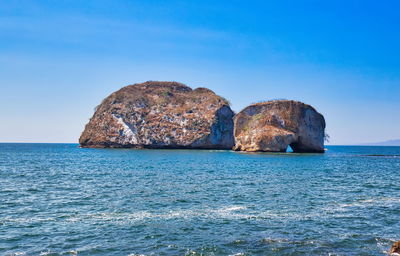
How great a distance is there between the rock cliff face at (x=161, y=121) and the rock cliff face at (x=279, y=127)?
86.1 feet

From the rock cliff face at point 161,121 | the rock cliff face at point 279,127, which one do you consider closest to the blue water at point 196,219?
the rock cliff face at point 279,127

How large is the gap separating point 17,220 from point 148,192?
10827mm

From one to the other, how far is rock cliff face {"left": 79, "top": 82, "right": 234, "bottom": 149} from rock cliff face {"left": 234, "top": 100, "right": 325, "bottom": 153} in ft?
86.1

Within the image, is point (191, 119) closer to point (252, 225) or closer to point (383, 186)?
point (383, 186)

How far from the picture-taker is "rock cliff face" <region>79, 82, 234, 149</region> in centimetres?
12631

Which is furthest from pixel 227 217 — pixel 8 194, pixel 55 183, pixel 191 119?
pixel 191 119

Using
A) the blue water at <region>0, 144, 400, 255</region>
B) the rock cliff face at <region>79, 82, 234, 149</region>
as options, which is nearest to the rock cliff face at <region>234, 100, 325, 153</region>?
the rock cliff face at <region>79, 82, 234, 149</region>

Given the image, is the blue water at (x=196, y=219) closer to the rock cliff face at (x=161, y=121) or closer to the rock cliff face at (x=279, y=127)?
the rock cliff face at (x=279, y=127)

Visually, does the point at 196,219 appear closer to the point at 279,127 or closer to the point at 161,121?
the point at 279,127

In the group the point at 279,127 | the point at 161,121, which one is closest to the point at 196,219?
the point at 279,127

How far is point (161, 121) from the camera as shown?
5143 inches

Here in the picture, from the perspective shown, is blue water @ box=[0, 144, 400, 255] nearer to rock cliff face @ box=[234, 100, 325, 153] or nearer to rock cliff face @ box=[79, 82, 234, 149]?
rock cliff face @ box=[234, 100, 325, 153]

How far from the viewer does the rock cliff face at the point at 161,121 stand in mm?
126312

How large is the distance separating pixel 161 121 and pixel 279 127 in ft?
170
